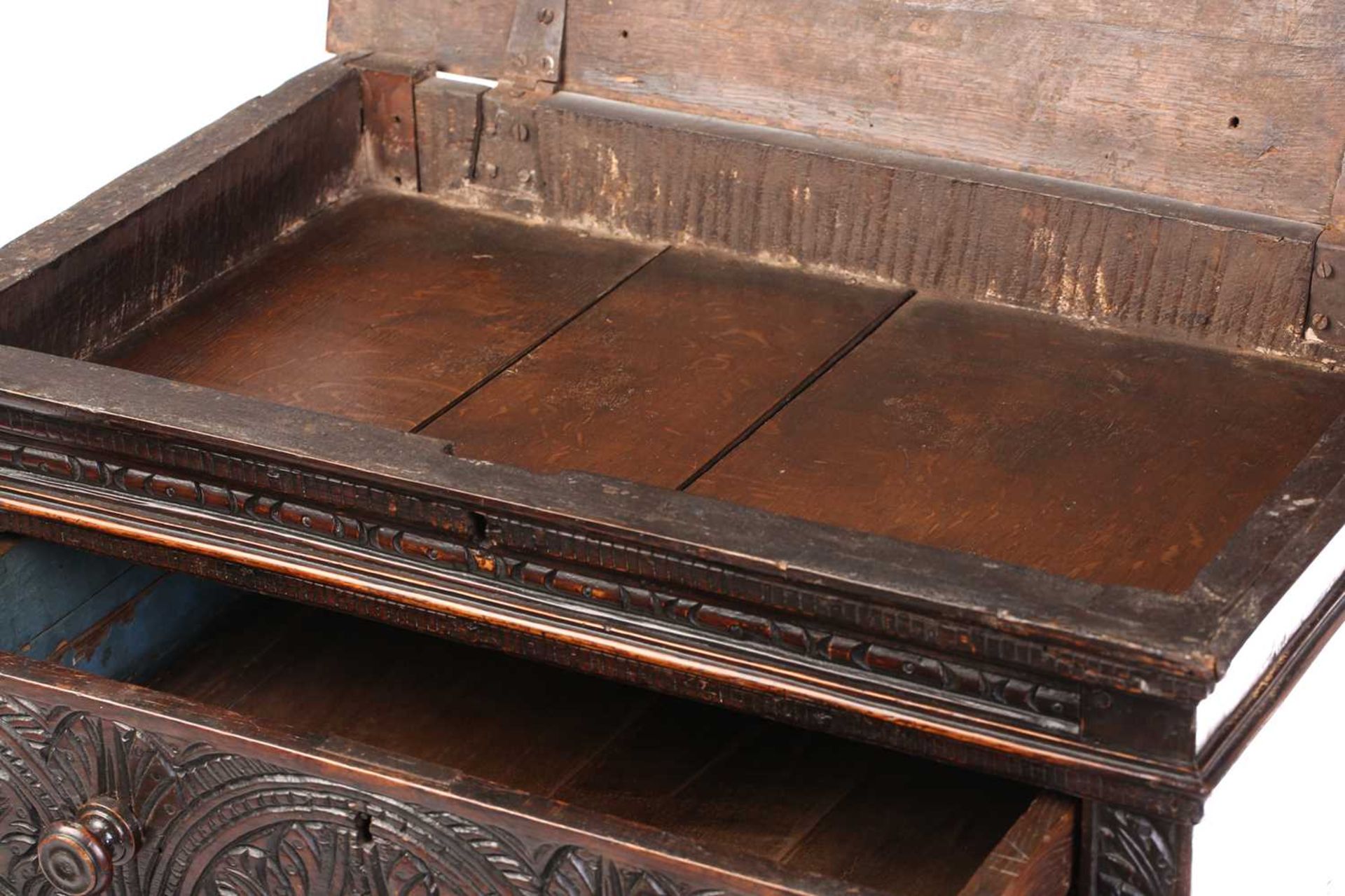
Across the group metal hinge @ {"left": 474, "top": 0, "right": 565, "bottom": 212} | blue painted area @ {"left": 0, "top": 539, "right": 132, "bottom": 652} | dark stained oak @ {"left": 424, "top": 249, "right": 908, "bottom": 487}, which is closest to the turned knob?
blue painted area @ {"left": 0, "top": 539, "right": 132, "bottom": 652}

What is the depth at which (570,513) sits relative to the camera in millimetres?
1992

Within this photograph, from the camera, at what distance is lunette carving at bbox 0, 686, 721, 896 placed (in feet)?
6.38

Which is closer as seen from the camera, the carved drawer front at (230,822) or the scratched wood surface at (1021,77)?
the carved drawer front at (230,822)

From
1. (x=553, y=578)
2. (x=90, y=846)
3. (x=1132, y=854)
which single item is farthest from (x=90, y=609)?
(x=1132, y=854)

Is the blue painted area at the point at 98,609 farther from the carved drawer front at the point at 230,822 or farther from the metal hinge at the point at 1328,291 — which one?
the metal hinge at the point at 1328,291

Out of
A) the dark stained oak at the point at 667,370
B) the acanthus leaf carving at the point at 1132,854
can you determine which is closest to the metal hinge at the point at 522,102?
the dark stained oak at the point at 667,370

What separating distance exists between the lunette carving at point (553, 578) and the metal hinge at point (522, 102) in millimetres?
799

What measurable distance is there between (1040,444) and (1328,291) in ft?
1.17

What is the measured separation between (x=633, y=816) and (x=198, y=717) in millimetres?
465

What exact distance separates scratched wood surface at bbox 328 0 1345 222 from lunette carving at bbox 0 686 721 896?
1.07 metres

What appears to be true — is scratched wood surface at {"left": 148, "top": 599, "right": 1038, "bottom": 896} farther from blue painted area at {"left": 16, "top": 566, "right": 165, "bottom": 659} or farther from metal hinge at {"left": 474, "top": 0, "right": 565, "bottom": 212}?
metal hinge at {"left": 474, "top": 0, "right": 565, "bottom": 212}

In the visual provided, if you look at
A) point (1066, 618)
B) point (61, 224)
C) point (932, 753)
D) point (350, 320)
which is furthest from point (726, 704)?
point (61, 224)

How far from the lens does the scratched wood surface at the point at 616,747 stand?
2.24m

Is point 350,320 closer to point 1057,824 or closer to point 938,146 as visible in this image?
point 938,146
